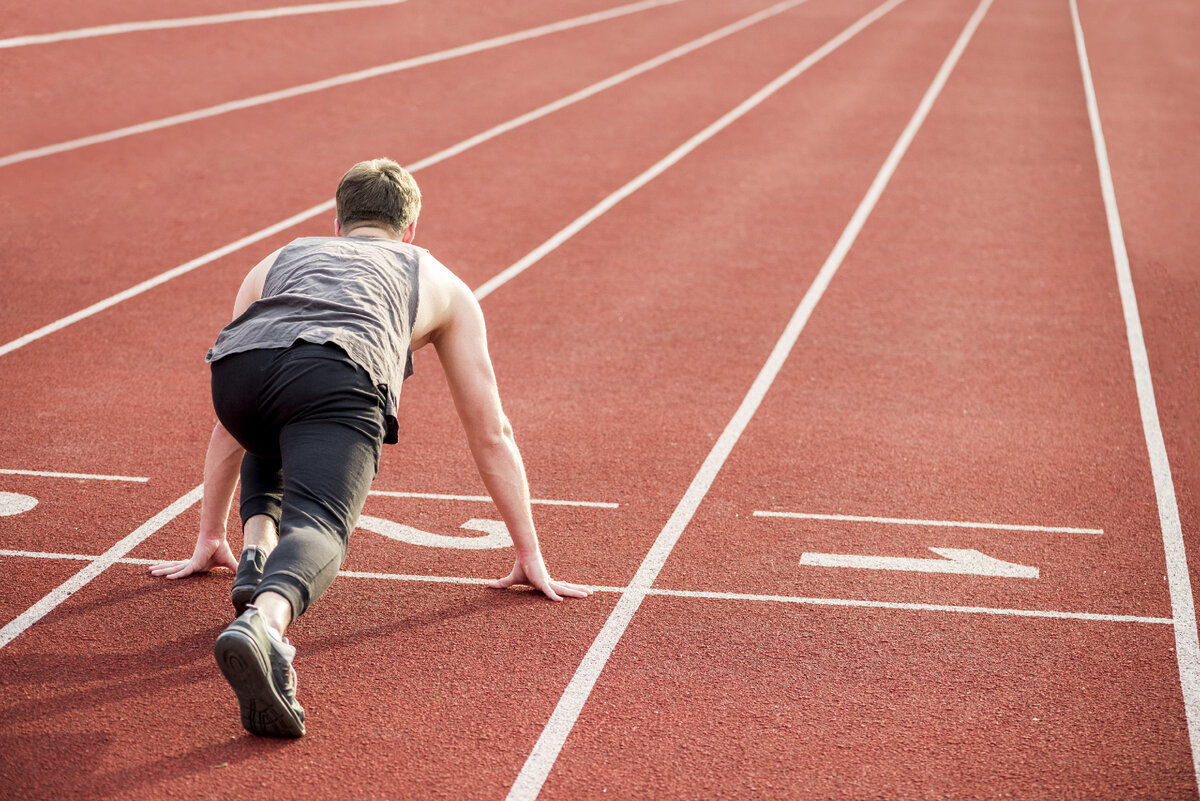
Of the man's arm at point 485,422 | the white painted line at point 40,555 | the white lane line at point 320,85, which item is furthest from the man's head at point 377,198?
the white lane line at point 320,85

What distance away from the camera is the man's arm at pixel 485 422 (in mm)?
3662

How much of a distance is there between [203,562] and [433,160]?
33.0 feet

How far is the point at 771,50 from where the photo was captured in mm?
21500

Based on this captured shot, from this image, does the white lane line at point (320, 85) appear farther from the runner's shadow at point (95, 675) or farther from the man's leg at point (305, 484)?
the man's leg at point (305, 484)

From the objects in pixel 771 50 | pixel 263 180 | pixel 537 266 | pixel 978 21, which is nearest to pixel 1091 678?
pixel 537 266

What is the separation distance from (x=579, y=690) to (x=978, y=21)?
980 inches

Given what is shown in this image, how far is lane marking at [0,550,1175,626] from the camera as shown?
4379 mm

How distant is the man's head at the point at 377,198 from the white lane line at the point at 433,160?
194 inches

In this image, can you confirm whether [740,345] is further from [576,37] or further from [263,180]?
[576,37]

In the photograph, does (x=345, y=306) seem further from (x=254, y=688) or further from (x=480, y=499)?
(x=480, y=499)

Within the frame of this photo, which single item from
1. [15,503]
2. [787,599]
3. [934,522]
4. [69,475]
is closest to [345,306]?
[787,599]

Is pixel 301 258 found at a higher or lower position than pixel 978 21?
higher

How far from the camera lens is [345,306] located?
3.26 metres

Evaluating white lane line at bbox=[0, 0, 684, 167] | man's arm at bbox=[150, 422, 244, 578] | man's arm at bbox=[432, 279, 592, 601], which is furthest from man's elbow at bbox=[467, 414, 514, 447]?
white lane line at bbox=[0, 0, 684, 167]
